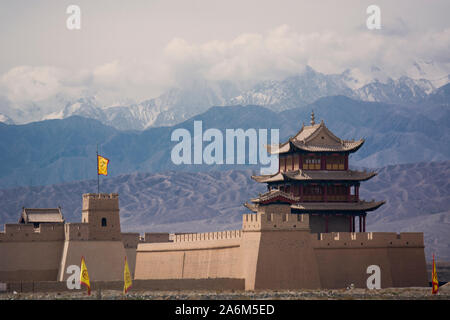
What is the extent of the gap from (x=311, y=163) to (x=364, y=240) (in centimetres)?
1280

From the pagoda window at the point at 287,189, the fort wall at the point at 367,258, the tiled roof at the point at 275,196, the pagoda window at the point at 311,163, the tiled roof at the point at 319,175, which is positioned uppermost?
the pagoda window at the point at 311,163

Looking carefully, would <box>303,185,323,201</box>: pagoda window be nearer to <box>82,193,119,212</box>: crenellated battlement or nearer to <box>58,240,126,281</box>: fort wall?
<box>82,193,119,212</box>: crenellated battlement

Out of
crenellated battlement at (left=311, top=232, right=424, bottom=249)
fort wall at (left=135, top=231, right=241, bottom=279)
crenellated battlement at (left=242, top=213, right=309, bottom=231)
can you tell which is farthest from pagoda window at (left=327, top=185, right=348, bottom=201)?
crenellated battlement at (left=242, top=213, right=309, bottom=231)

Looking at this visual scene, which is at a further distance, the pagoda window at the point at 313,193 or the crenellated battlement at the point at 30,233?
the pagoda window at the point at 313,193

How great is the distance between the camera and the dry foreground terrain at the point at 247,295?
73.9m

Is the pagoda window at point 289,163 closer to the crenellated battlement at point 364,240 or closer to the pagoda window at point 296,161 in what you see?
the pagoda window at point 296,161

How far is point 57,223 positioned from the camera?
9831 cm

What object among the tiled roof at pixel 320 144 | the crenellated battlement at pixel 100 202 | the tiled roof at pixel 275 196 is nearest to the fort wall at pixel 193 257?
the tiled roof at pixel 275 196

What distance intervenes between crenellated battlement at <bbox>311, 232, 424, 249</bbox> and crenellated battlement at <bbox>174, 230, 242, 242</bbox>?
606 centimetres

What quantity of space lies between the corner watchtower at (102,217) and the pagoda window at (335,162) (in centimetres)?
1905
